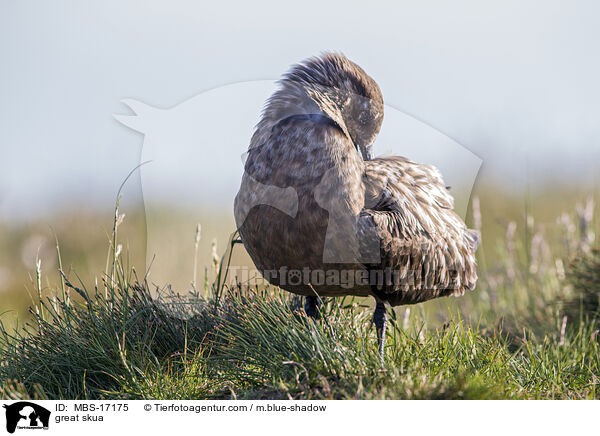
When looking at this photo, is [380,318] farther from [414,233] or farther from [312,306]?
[414,233]

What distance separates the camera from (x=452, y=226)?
4.90 metres

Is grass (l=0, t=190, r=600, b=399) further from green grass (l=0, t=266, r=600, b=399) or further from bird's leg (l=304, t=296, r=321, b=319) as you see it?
bird's leg (l=304, t=296, r=321, b=319)

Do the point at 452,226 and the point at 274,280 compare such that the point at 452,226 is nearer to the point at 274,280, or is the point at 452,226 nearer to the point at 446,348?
the point at 446,348

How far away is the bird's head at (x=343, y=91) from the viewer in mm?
4332

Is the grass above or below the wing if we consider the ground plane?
below

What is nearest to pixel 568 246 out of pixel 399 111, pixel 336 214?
pixel 399 111

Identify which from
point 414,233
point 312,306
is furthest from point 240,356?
point 414,233

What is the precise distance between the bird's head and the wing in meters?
0.31

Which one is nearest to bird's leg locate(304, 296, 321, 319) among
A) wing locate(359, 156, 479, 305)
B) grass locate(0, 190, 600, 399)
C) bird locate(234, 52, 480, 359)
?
bird locate(234, 52, 480, 359)

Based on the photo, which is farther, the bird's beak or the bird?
the bird's beak
